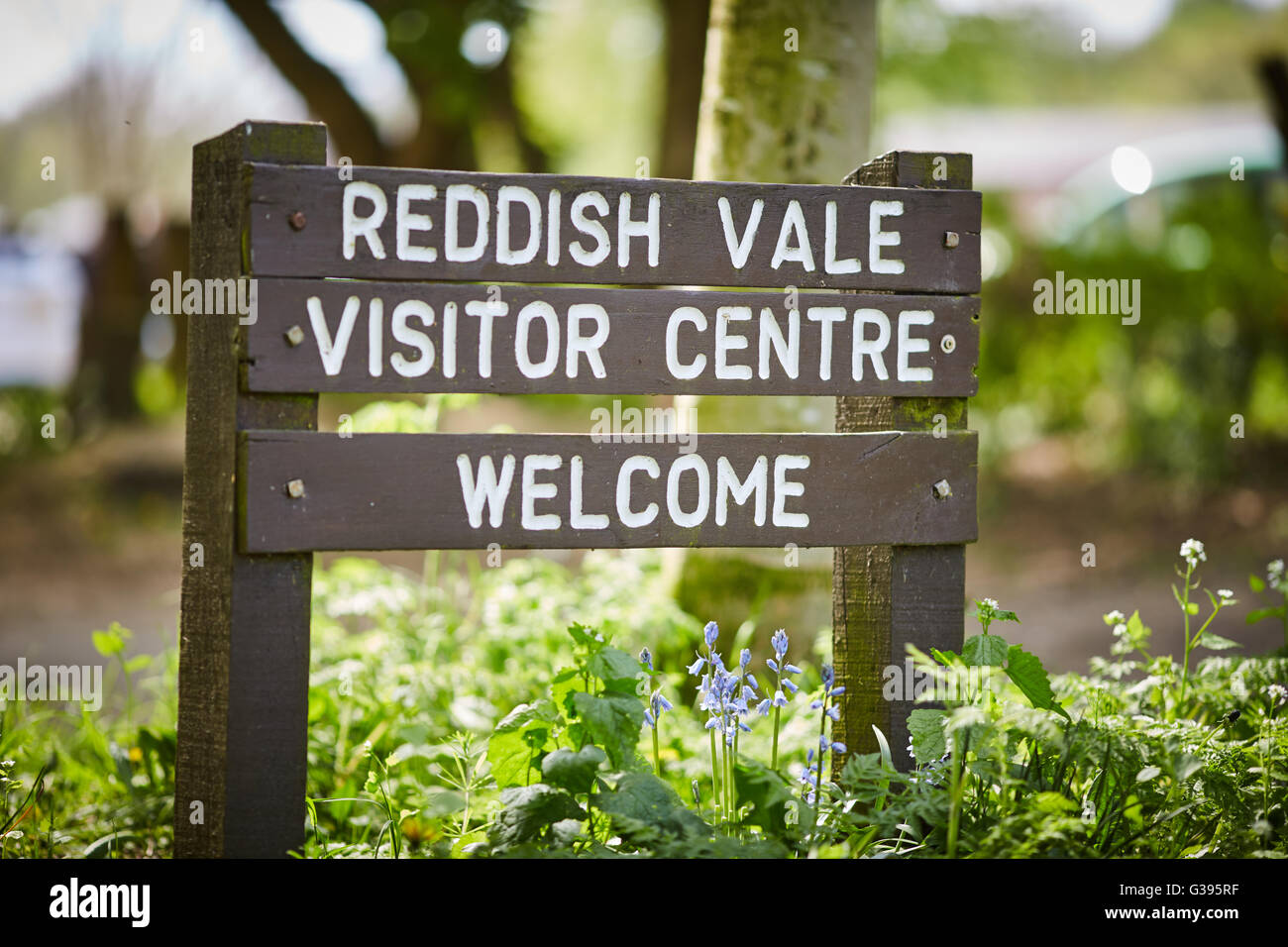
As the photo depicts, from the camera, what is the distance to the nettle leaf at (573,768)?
2.26 metres

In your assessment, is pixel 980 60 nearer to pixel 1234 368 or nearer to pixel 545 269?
pixel 1234 368

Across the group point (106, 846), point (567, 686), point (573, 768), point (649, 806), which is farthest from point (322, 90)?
point (649, 806)

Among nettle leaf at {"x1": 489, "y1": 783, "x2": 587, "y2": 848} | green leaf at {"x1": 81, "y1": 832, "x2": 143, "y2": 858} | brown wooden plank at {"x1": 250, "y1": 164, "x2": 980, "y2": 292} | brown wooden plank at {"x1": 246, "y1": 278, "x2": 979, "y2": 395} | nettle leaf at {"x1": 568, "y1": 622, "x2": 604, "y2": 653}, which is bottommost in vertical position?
green leaf at {"x1": 81, "y1": 832, "x2": 143, "y2": 858}

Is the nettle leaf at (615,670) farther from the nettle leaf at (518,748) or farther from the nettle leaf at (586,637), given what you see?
the nettle leaf at (518,748)

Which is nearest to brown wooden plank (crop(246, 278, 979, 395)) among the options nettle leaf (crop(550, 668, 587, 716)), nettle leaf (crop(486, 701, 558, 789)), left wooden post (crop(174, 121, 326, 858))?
left wooden post (crop(174, 121, 326, 858))

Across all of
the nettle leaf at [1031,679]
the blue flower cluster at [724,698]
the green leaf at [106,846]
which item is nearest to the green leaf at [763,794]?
the blue flower cluster at [724,698]

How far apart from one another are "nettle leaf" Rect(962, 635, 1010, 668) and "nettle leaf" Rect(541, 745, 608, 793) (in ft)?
2.79

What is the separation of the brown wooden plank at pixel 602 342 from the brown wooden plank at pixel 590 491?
0.13 metres

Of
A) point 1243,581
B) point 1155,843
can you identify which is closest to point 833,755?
point 1155,843

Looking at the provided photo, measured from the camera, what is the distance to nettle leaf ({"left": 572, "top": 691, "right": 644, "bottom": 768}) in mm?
2312

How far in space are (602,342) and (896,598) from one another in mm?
934

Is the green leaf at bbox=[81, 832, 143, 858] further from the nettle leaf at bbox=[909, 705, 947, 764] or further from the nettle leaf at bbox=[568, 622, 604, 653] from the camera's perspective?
the nettle leaf at bbox=[909, 705, 947, 764]

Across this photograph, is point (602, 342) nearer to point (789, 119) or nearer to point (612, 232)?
point (612, 232)
